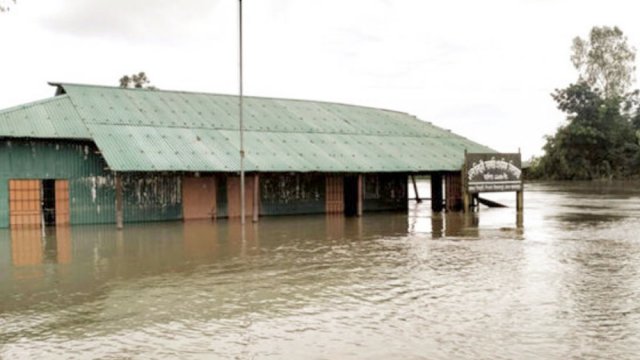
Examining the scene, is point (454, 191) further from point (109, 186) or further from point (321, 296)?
point (321, 296)

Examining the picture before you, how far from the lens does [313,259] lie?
1480 cm

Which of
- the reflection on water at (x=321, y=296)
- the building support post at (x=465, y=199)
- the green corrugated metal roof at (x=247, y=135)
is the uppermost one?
the green corrugated metal roof at (x=247, y=135)

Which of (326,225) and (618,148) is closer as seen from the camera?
(326,225)

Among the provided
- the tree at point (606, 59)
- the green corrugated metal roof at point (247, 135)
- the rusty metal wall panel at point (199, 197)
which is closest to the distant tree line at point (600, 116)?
the tree at point (606, 59)

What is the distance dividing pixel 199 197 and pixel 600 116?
192 ft

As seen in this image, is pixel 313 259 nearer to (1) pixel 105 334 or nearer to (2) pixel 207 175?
(1) pixel 105 334

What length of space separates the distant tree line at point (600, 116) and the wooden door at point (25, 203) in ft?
206

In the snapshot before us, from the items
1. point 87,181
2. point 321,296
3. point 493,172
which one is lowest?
point 321,296

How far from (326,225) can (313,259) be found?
9143mm

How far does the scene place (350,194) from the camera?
3070 centimetres

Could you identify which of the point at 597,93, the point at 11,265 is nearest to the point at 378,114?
the point at 11,265

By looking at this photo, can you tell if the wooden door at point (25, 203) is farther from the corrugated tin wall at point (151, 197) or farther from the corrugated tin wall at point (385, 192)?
the corrugated tin wall at point (385, 192)

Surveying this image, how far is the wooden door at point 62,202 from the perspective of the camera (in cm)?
2356

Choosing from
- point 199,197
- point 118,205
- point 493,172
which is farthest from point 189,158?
point 493,172
